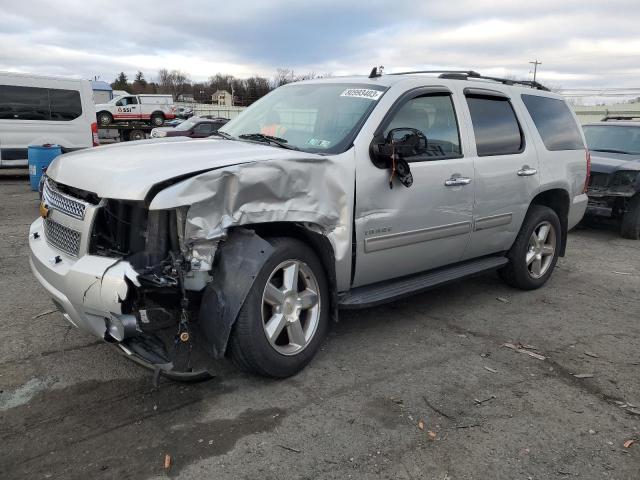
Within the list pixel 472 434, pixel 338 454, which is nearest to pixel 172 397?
pixel 338 454

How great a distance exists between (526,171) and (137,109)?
114 feet

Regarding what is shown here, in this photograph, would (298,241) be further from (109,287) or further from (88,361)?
(88,361)

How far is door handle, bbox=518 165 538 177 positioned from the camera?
491 centimetres

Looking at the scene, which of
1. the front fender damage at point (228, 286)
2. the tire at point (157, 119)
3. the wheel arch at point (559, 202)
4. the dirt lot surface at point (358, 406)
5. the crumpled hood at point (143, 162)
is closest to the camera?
the dirt lot surface at point (358, 406)

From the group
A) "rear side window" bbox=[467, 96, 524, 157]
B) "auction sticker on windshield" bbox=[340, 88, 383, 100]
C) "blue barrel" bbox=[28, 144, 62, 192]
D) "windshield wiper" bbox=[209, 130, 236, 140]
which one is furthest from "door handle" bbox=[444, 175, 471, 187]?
"blue barrel" bbox=[28, 144, 62, 192]

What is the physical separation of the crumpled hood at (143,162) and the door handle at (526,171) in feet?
7.80

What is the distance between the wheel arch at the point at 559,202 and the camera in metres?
5.56

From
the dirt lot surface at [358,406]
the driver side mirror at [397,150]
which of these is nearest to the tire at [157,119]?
the dirt lot surface at [358,406]

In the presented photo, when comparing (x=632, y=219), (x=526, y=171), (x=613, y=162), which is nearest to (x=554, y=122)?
(x=526, y=171)

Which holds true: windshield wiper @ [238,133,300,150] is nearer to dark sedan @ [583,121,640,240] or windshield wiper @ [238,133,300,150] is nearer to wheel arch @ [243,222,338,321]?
wheel arch @ [243,222,338,321]

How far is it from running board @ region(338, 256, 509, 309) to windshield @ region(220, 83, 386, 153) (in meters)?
1.02

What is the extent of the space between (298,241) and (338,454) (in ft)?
4.19

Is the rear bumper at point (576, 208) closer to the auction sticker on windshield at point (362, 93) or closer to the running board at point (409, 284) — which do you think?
the running board at point (409, 284)

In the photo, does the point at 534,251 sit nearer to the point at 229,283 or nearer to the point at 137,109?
the point at 229,283
